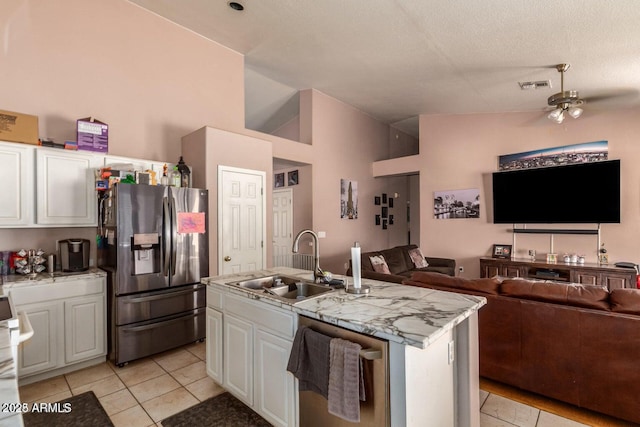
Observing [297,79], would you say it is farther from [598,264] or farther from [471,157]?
[598,264]

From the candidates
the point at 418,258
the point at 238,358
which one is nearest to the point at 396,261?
the point at 418,258

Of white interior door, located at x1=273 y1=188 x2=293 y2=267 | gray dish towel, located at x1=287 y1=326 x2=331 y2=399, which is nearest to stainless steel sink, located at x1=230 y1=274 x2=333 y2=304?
gray dish towel, located at x1=287 y1=326 x2=331 y2=399

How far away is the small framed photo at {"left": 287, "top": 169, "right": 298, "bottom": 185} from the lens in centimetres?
628

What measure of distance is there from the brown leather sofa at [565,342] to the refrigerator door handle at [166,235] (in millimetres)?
2886

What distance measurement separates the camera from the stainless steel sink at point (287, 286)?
2.29 metres

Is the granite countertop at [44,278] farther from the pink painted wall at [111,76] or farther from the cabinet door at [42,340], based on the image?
the pink painted wall at [111,76]

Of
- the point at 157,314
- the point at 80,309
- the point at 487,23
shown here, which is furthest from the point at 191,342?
the point at 487,23

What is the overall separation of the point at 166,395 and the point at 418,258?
482 cm

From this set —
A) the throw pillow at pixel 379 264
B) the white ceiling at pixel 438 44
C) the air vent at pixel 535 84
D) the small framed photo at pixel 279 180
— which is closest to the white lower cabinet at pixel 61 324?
the white ceiling at pixel 438 44

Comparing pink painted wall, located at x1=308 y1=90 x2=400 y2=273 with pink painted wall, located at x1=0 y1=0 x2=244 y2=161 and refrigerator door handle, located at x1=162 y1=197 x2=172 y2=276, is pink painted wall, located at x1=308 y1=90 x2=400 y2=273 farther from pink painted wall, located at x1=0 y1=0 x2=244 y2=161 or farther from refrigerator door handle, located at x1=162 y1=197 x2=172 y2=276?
refrigerator door handle, located at x1=162 y1=197 x2=172 y2=276

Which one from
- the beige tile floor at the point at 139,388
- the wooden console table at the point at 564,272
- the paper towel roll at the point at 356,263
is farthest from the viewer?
the wooden console table at the point at 564,272

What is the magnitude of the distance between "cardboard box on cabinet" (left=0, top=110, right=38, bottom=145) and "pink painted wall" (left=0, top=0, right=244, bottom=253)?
1.17ft

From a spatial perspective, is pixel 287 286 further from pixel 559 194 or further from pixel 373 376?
pixel 559 194

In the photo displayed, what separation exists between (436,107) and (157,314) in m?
5.76
